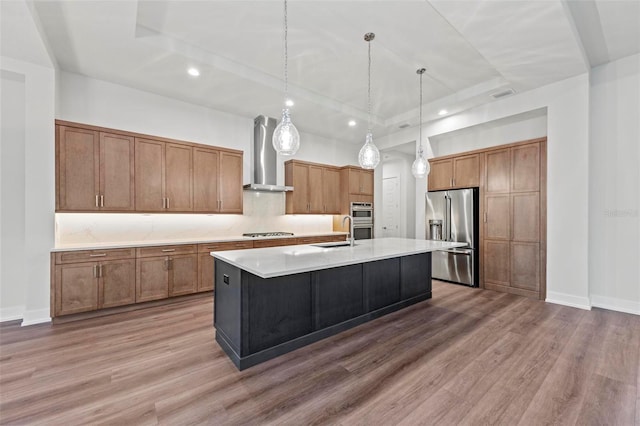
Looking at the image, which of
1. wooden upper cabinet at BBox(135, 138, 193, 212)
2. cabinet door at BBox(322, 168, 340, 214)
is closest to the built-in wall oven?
cabinet door at BBox(322, 168, 340, 214)

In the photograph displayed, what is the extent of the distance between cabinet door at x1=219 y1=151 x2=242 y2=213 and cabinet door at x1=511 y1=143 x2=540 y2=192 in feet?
15.0

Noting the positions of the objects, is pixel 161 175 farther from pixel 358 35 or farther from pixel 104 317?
pixel 358 35

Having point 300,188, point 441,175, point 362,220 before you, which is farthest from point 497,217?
point 300,188

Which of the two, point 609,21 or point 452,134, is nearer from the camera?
point 609,21

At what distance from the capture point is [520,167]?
431 centimetres

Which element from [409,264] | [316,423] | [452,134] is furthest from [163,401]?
[452,134]

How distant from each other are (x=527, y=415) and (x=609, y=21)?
4047 millimetres

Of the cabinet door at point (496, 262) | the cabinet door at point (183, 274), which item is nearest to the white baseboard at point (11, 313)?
the cabinet door at point (183, 274)

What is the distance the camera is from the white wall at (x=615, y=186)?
11.8 ft

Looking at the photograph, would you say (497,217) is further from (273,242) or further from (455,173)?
(273,242)

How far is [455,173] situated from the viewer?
507 centimetres

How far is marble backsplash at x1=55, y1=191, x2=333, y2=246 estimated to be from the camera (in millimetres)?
3809

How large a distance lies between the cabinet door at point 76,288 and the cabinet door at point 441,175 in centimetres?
556

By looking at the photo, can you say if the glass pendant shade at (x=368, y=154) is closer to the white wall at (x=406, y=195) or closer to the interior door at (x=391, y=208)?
the white wall at (x=406, y=195)
